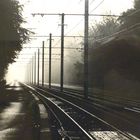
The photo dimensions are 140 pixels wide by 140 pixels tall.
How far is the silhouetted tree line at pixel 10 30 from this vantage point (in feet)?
108

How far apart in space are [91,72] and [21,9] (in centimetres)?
3649

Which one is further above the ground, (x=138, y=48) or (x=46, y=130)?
(x=138, y=48)

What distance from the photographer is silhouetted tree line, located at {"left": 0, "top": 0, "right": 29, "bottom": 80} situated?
1292 inches

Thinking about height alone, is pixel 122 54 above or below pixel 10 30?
below

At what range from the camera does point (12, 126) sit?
59.5 ft

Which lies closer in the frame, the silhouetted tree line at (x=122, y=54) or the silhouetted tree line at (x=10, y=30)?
the silhouetted tree line at (x=10, y=30)

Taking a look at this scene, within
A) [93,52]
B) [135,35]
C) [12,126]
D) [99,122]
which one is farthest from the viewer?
[93,52]

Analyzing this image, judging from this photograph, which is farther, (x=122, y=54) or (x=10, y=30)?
(x=122, y=54)

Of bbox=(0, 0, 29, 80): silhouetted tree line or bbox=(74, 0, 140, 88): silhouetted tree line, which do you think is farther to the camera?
bbox=(74, 0, 140, 88): silhouetted tree line

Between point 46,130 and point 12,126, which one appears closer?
point 46,130

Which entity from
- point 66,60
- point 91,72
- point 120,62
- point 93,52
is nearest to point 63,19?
point 120,62

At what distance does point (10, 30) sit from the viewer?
34.3 meters

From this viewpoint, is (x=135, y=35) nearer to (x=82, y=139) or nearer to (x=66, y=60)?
(x=82, y=139)

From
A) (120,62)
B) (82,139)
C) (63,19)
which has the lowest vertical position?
(82,139)
